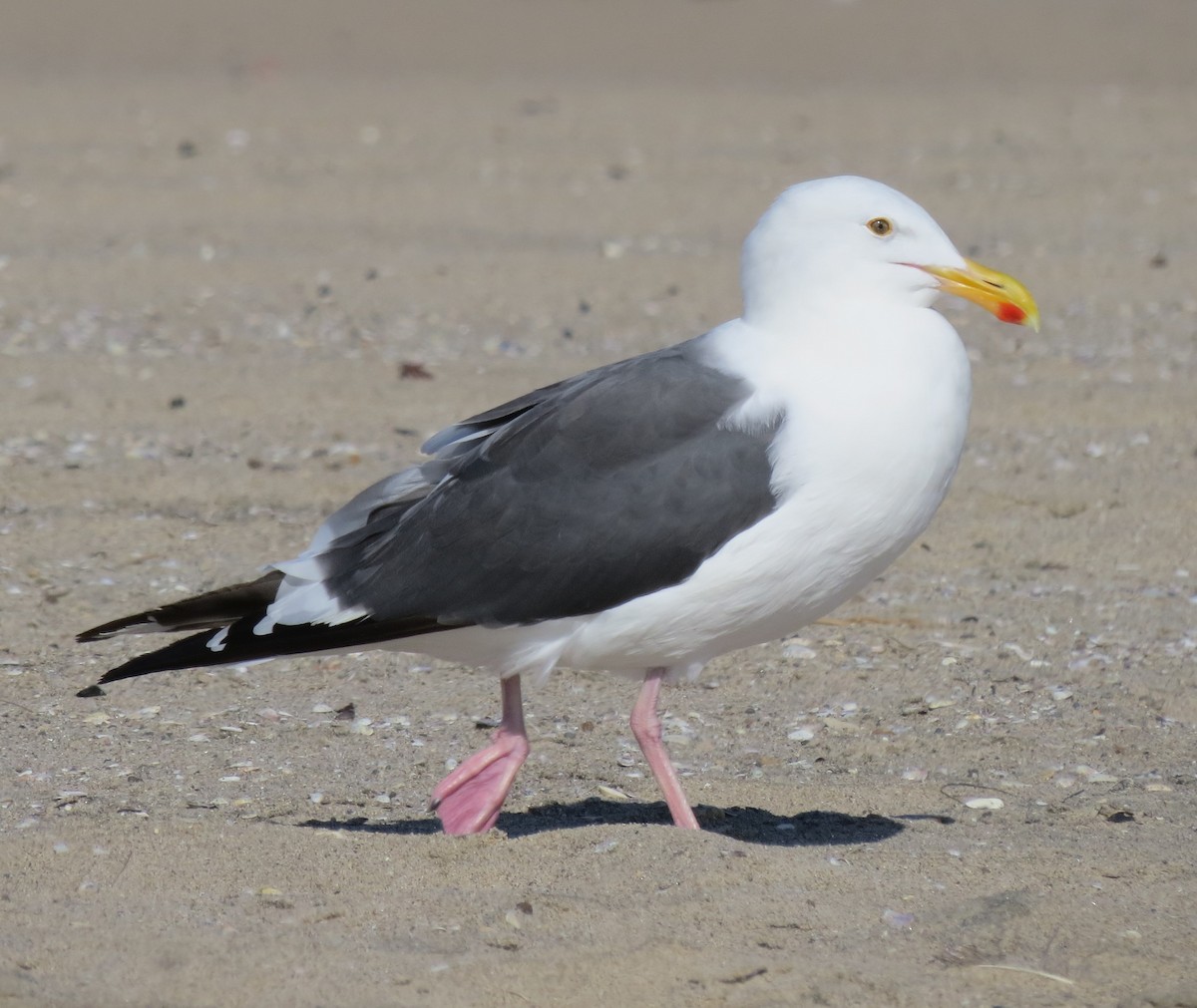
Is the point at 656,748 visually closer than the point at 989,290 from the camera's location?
No

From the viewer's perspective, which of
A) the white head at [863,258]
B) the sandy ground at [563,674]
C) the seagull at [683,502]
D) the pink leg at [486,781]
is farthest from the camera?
the pink leg at [486,781]

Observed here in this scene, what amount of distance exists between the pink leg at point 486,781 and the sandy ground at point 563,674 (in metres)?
0.15

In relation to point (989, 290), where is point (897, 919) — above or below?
below

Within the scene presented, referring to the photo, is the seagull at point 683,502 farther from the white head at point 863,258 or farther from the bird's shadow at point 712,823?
the bird's shadow at point 712,823

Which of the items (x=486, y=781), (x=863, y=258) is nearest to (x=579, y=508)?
(x=486, y=781)

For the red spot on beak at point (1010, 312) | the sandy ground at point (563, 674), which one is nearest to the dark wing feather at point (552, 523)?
the sandy ground at point (563, 674)

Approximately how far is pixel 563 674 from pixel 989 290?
2.08 m

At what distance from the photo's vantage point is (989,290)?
15.0ft

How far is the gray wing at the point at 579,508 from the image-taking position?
4.37 meters

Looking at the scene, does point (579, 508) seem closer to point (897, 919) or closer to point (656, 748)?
point (656, 748)

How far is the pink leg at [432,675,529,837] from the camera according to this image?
4641 millimetres

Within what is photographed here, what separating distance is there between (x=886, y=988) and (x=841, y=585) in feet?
3.41

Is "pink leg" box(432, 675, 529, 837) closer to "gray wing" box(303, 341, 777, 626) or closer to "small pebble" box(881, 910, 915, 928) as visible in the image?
"gray wing" box(303, 341, 777, 626)

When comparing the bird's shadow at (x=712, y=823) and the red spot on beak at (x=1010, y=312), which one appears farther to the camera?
the bird's shadow at (x=712, y=823)
